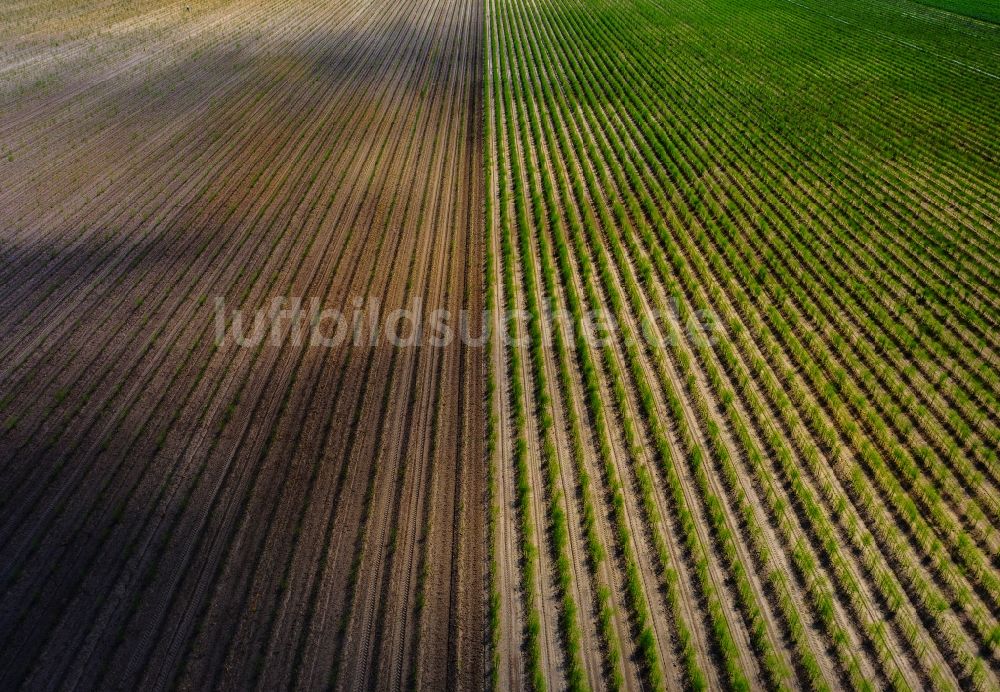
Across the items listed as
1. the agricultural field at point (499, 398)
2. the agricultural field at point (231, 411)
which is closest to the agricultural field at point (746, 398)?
the agricultural field at point (499, 398)

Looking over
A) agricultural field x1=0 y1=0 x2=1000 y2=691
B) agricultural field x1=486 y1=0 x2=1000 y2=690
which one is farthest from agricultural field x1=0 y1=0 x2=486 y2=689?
agricultural field x1=486 y1=0 x2=1000 y2=690

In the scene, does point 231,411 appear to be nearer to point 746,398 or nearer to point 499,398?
point 499,398

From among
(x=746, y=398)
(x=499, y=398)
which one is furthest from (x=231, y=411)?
(x=746, y=398)

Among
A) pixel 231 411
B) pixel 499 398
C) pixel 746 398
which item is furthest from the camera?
pixel 499 398

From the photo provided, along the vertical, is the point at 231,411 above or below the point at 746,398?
below

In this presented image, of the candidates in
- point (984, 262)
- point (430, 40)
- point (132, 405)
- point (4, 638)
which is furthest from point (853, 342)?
point (430, 40)

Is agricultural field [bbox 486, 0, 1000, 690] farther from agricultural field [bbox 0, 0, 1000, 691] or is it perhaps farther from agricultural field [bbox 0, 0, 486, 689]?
agricultural field [bbox 0, 0, 486, 689]

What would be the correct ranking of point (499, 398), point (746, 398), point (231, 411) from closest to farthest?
point (231, 411) → point (746, 398) → point (499, 398)

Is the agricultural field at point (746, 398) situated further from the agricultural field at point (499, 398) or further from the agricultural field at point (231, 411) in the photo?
the agricultural field at point (231, 411)

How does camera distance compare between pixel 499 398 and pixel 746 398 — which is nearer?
pixel 746 398
